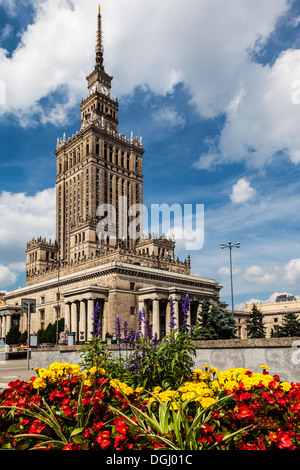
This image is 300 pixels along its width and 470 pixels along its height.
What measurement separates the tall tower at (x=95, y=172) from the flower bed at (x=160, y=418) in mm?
83926

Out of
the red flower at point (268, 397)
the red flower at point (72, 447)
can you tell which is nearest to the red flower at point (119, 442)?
the red flower at point (72, 447)

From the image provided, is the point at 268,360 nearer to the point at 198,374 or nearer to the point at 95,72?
the point at 198,374

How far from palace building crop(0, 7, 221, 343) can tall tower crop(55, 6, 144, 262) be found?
0.89 feet

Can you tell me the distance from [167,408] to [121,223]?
98.4 meters

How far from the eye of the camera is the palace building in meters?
62.4

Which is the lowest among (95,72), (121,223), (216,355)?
(216,355)

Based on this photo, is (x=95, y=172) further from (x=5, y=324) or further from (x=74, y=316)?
(x=74, y=316)

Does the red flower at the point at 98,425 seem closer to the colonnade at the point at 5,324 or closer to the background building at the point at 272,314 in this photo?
the colonnade at the point at 5,324

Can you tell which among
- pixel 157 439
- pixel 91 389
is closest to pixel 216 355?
pixel 91 389

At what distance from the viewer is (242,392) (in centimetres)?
596

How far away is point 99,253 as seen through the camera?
77.3 meters

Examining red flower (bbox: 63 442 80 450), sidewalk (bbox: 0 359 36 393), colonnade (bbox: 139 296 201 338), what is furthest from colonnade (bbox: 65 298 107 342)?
red flower (bbox: 63 442 80 450)

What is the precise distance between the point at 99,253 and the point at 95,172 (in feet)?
106

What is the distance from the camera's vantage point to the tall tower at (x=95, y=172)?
98288mm
